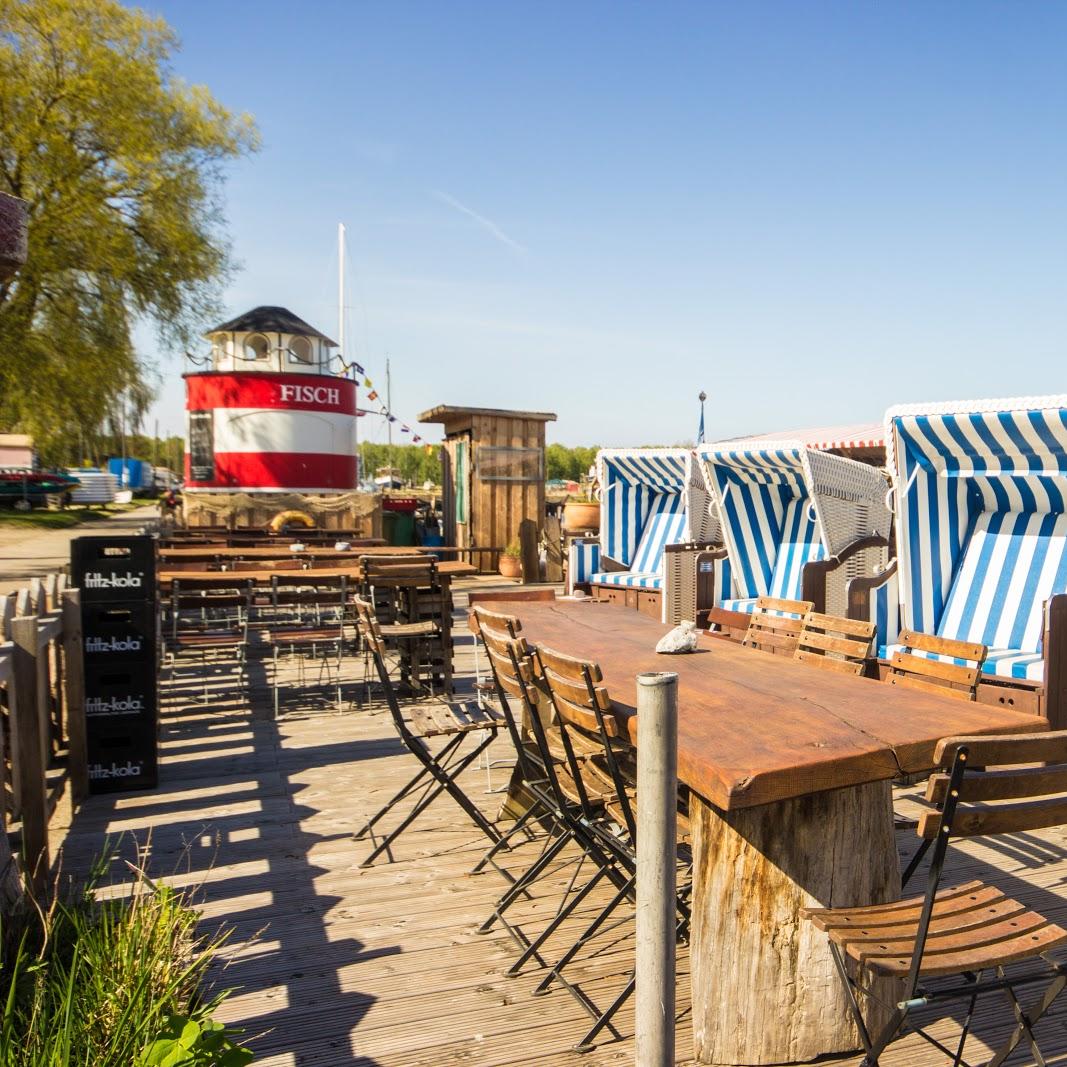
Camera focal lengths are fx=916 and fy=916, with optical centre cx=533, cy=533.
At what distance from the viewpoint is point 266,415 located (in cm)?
1942

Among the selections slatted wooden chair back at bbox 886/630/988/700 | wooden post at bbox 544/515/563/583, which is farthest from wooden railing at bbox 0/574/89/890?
wooden post at bbox 544/515/563/583

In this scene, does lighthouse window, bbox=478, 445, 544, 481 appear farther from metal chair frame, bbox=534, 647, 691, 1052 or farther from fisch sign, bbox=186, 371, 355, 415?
metal chair frame, bbox=534, 647, 691, 1052

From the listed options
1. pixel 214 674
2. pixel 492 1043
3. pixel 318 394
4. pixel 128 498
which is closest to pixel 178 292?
pixel 318 394

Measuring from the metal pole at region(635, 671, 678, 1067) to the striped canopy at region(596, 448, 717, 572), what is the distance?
316 inches

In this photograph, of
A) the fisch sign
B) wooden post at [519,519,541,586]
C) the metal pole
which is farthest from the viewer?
the fisch sign

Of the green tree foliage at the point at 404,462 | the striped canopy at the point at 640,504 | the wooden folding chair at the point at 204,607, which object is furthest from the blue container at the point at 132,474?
the wooden folding chair at the point at 204,607

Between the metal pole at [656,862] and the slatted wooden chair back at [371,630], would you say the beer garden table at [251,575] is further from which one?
the metal pole at [656,862]

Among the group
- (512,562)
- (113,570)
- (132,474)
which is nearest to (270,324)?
(512,562)

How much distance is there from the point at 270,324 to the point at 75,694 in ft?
53.7

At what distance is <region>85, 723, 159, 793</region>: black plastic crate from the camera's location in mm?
5281

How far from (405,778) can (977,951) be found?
3804 millimetres

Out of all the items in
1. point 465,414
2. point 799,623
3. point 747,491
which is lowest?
point 799,623

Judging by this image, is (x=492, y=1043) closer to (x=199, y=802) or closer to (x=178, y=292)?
(x=199, y=802)

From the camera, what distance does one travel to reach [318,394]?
65.9ft
